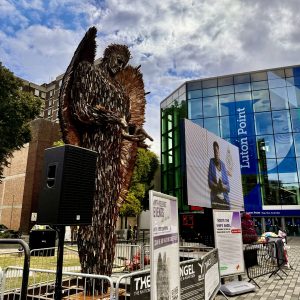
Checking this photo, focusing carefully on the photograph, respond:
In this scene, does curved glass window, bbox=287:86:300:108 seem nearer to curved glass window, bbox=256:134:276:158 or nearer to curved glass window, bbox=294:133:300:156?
curved glass window, bbox=294:133:300:156

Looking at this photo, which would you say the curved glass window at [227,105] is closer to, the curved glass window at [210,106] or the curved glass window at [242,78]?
the curved glass window at [210,106]

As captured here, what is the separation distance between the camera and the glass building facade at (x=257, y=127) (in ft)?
99.1

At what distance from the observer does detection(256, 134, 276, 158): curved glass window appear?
31.3 m

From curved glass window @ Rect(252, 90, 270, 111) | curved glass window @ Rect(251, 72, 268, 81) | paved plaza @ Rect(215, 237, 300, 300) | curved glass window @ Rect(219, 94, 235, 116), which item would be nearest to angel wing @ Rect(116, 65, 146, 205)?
paved plaza @ Rect(215, 237, 300, 300)

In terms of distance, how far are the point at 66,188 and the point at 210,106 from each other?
31819 mm

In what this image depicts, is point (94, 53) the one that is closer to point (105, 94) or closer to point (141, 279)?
point (105, 94)

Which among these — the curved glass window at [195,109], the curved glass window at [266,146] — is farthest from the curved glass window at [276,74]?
the curved glass window at [195,109]

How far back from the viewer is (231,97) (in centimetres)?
3369

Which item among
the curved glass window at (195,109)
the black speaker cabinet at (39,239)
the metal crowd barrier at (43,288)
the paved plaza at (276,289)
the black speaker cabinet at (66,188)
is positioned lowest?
the paved plaza at (276,289)

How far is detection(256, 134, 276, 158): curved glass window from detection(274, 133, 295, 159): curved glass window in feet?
1.33

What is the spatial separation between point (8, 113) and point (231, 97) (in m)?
22.5

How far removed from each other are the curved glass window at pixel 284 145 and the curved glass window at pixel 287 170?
0.52 metres

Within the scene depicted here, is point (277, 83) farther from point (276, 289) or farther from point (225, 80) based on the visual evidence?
point (276, 289)

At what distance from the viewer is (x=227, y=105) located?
3369 centimetres
